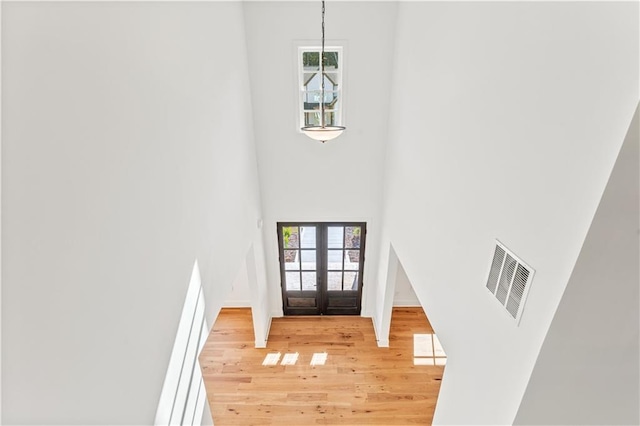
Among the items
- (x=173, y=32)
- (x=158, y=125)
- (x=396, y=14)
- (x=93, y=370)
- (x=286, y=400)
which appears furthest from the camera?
(x=286, y=400)

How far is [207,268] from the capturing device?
2580mm

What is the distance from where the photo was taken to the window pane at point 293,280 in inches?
219

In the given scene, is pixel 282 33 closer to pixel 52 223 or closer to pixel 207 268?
pixel 207 268

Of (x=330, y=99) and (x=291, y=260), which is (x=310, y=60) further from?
(x=291, y=260)

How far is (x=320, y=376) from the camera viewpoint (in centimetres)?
455

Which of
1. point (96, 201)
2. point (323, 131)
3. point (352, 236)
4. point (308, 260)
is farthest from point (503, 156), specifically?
point (308, 260)

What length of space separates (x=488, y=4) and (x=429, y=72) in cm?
95

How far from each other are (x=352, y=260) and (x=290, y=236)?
1131 mm

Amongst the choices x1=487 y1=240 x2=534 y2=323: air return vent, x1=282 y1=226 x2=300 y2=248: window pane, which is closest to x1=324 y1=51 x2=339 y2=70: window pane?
x1=282 y1=226 x2=300 y2=248: window pane

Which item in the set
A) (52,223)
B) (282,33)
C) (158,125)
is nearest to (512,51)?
(158,125)

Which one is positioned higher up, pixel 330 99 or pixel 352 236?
pixel 330 99

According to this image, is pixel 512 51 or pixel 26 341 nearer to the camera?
pixel 26 341

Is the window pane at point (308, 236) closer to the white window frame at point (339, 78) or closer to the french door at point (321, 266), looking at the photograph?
the french door at point (321, 266)

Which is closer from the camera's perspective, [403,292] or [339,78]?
[339,78]
